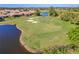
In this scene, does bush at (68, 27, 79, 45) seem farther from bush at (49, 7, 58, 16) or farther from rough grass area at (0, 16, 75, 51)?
bush at (49, 7, 58, 16)

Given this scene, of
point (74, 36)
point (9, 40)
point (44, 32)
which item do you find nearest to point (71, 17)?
point (74, 36)

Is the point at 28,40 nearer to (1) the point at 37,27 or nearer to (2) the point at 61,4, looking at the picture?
(1) the point at 37,27

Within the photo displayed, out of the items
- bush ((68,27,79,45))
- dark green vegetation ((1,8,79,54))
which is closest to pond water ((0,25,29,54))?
dark green vegetation ((1,8,79,54))

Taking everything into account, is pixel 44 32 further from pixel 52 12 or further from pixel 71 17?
pixel 71 17

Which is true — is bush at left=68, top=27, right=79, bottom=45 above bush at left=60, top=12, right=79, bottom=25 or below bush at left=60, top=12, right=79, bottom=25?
below

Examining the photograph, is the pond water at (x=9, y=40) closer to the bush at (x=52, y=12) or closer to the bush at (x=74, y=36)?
the bush at (x=52, y=12)

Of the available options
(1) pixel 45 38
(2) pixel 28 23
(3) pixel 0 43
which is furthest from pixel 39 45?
(3) pixel 0 43

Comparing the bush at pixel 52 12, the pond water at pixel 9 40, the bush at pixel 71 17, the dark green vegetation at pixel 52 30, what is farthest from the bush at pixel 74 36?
the pond water at pixel 9 40
